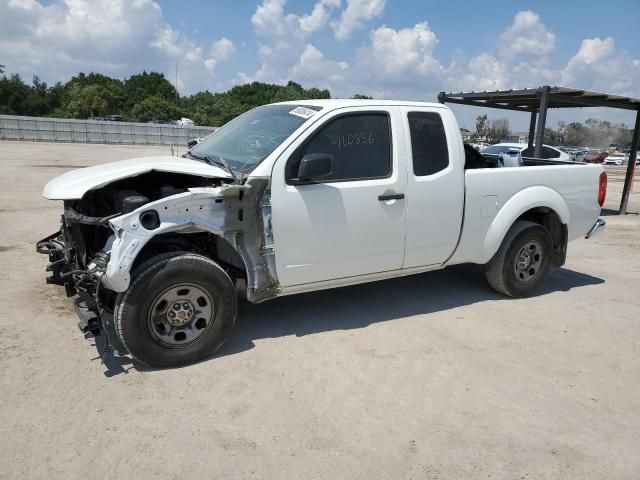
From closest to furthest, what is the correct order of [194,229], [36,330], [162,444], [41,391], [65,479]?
1. [65,479]
2. [162,444]
3. [41,391]
4. [194,229]
5. [36,330]

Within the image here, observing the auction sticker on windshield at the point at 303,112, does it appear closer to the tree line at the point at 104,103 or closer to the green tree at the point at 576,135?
the tree line at the point at 104,103

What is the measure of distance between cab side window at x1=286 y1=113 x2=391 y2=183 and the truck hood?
77cm

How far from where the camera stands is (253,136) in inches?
182

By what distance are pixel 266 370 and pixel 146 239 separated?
50.8 inches

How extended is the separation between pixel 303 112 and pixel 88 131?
39526 mm

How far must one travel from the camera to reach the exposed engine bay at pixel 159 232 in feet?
11.9

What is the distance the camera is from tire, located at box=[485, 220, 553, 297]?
5.54m

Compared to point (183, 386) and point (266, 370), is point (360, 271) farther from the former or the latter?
point (183, 386)

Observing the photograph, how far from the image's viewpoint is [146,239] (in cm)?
366

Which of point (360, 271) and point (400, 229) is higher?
point (400, 229)

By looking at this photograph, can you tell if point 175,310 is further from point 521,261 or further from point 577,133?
point 577,133

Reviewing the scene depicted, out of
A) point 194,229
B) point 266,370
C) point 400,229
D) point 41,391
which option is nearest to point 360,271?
point 400,229

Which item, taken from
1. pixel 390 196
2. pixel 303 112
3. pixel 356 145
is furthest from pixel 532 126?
pixel 303 112

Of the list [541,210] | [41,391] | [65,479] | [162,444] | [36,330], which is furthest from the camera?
[541,210]
